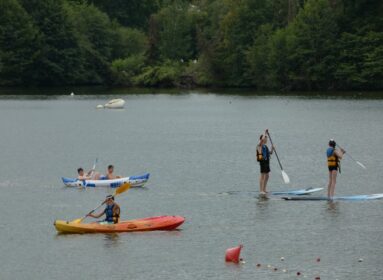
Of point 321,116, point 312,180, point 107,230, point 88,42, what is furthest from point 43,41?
point 107,230

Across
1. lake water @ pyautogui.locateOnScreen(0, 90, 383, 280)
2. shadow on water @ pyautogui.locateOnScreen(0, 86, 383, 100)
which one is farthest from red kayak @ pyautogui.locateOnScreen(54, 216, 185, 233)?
shadow on water @ pyautogui.locateOnScreen(0, 86, 383, 100)

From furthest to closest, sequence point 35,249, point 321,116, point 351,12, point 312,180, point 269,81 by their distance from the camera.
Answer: point 269,81 < point 351,12 < point 321,116 < point 312,180 < point 35,249

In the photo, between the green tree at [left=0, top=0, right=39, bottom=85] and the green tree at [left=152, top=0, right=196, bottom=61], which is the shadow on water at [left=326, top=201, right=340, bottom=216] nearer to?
the green tree at [left=0, top=0, right=39, bottom=85]

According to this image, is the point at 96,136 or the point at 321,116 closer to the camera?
the point at 96,136

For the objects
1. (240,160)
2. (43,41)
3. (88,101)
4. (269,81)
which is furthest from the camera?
(43,41)

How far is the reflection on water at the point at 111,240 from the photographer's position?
37.8 metres

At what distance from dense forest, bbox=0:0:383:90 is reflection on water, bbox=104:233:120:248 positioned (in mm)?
103902

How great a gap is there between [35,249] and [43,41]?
128237 millimetres

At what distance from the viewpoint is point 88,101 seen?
430 ft

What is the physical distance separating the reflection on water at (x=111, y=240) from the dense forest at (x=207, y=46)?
341ft

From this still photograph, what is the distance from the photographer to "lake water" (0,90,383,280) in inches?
1382

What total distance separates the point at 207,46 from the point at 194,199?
115 meters

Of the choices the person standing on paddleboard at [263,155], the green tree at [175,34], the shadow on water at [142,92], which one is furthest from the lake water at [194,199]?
the green tree at [175,34]

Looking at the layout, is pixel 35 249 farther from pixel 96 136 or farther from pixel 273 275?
pixel 96 136
